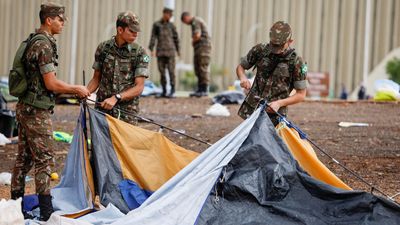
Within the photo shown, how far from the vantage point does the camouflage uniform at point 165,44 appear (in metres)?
19.1

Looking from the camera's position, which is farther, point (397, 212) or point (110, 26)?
point (110, 26)

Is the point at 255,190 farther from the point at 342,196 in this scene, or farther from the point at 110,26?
the point at 110,26

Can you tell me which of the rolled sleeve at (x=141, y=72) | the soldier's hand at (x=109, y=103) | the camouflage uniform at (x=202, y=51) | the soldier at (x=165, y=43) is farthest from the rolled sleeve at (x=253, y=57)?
the camouflage uniform at (x=202, y=51)

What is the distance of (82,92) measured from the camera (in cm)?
791

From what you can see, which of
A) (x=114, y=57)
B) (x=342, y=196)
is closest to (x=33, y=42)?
(x=114, y=57)

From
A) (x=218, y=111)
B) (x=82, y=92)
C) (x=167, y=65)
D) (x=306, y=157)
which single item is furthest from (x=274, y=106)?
(x=167, y=65)

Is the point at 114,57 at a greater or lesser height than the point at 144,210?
greater

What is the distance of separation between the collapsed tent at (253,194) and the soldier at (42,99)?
590mm

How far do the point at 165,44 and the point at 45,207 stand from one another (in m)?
11.5

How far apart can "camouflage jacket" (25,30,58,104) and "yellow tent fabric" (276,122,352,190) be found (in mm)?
2063

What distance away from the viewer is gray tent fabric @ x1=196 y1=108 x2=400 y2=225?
7.36 metres

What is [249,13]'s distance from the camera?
4322cm

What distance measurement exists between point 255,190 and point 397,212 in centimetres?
115

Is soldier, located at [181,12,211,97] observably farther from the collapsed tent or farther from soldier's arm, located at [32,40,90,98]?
soldier's arm, located at [32,40,90,98]
